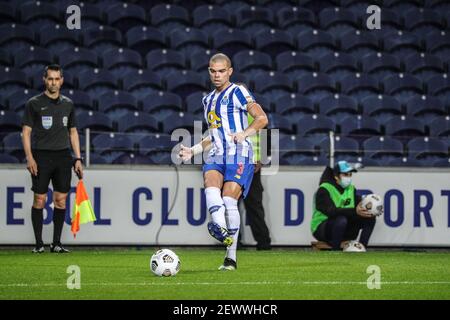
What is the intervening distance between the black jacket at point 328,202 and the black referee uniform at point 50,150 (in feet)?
10.5

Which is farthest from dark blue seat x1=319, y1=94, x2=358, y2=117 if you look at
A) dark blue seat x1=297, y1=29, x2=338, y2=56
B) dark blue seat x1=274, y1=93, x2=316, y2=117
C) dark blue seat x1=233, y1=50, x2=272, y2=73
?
dark blue seat x1=297, y1=29, x2=338, y2=56

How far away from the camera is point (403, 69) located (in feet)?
56.4

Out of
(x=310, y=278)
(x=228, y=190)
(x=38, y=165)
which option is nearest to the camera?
(x=310, y=278)

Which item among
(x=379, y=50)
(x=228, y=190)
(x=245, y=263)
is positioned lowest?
(x=245, y=263)

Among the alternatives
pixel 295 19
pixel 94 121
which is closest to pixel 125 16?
pixel 295 19

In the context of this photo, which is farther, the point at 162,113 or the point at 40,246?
the point at 162,113

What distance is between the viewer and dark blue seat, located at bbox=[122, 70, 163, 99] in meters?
16.0

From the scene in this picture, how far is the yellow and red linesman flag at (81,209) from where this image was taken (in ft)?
39.6

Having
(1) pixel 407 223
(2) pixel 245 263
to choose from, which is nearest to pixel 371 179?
(1) pixel 407 223

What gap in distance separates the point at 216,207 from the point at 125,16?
8.93m

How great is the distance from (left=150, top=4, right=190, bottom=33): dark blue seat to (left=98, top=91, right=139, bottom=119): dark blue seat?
231cm

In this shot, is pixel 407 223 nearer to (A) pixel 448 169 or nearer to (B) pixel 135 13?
(A) pixel 448 169

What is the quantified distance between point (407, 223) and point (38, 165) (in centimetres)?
489

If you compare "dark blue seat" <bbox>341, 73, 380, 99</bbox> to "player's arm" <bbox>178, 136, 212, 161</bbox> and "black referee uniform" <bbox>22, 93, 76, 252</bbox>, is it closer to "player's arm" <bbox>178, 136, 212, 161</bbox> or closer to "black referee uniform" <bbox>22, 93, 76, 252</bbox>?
"black referee uniform" <bbox>22, 93, 76, 252</bbox>
